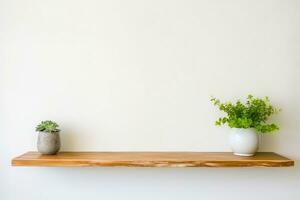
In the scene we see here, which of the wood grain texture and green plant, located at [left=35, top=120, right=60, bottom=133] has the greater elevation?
green plant, located at [left=35, top=120, right=60, bottom=133]

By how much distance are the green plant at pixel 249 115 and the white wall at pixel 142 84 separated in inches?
4.7

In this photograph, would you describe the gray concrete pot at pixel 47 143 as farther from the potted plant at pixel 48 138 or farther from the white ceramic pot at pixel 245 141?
the white ceramic pot at pixel 245 141

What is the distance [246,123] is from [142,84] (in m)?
0.57

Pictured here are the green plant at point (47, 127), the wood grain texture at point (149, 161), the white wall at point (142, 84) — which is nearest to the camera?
the wood grain texture at point (149, 161)

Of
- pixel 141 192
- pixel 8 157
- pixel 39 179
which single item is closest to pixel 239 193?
pixel 141 192

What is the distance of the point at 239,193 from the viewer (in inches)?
69.6

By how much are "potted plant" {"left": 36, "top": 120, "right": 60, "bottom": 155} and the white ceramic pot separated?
2.89 feet

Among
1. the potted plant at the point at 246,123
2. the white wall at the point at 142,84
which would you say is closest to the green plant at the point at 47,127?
the white wall at the point at 142,84

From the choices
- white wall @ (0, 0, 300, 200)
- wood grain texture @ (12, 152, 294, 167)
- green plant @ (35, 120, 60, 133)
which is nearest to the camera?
wood grain texture @ (12, 152, 294, 167)

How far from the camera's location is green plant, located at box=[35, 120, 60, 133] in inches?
64.0

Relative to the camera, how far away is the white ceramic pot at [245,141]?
1593 mm

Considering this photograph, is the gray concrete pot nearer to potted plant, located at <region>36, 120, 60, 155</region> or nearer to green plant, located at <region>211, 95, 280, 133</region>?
potted plant, located at <region>36, 120, 60, 155</region>

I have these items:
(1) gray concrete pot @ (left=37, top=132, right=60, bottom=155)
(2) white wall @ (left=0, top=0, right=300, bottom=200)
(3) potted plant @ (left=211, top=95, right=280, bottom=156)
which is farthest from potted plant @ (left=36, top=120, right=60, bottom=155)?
(3) potted plant @ (left=211, top=95, right=280, bottom=156)

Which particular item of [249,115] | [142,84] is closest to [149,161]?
[142,84]
